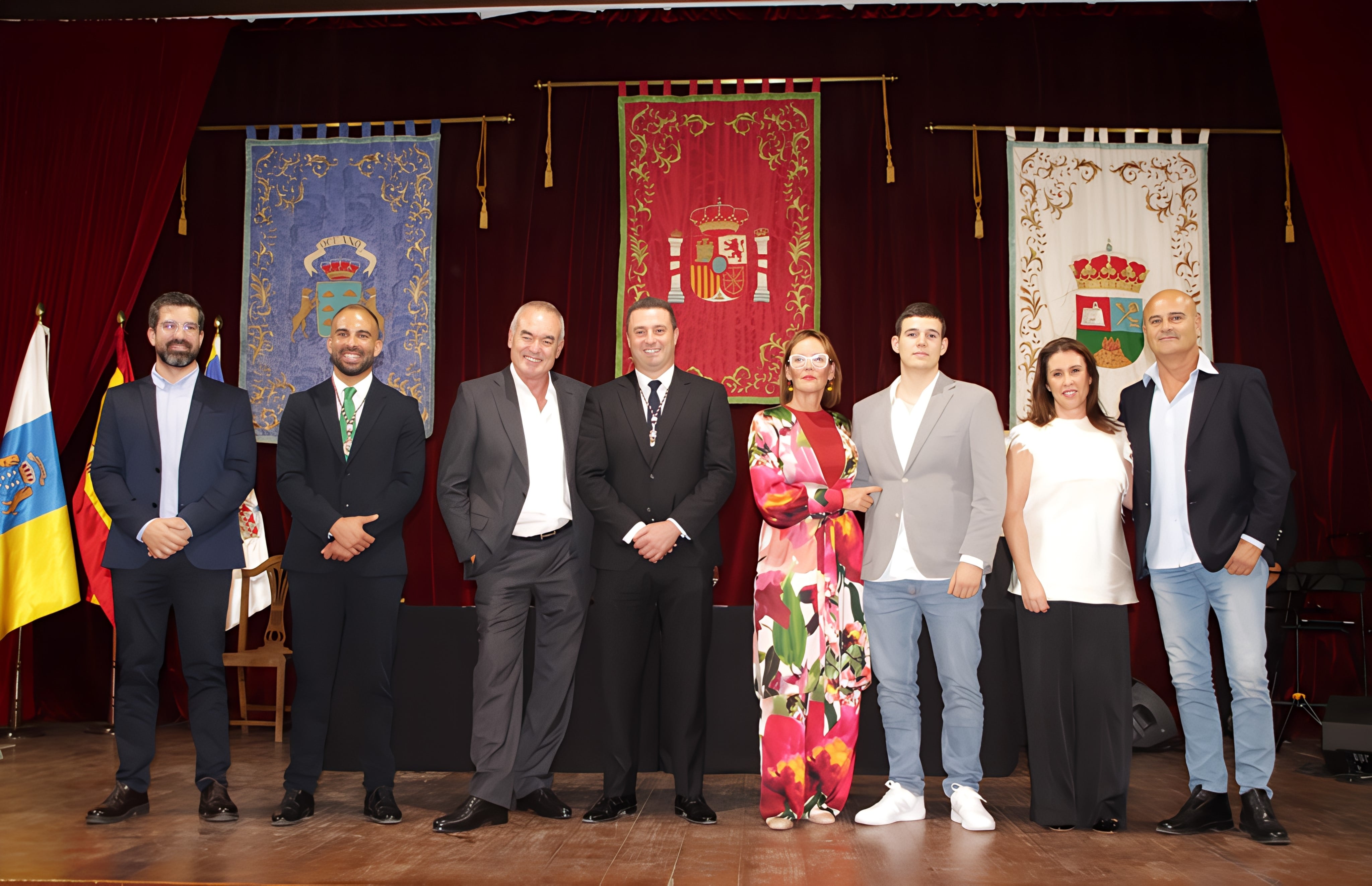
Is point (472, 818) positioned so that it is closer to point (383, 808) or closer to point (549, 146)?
point (383, 808)

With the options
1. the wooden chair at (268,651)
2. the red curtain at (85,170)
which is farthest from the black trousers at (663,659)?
the red curtain at (85,170)

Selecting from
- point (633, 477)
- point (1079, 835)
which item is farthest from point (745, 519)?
point (1079, 835)

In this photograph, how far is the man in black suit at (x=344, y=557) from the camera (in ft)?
10.0

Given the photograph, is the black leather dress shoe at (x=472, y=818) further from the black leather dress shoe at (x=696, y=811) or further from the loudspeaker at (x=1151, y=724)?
the loudspeaker at (x=1151, y=724)

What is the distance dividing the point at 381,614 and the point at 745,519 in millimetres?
2737

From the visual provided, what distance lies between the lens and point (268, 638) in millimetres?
5035

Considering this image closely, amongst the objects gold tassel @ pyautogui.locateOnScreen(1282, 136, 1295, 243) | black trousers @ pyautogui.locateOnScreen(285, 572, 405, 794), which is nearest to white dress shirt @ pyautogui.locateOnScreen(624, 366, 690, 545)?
black trousers @ pyautogui.locateOnScreen(285, 572, 405, 794)

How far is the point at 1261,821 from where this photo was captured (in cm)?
288

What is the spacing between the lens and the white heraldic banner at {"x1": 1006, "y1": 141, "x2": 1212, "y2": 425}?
536 cm

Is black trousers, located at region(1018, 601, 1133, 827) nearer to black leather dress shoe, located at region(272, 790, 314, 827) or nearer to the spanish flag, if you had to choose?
black leather dress shoe, located at region(272, 790, 314, 827)

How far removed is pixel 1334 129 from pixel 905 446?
3848 millimetres

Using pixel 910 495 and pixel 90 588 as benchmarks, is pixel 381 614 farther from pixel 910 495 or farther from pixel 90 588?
pixel 90 588

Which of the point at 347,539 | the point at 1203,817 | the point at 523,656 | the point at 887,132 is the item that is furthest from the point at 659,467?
the point at 887,132

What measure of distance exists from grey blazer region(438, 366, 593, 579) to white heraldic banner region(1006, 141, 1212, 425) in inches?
126
